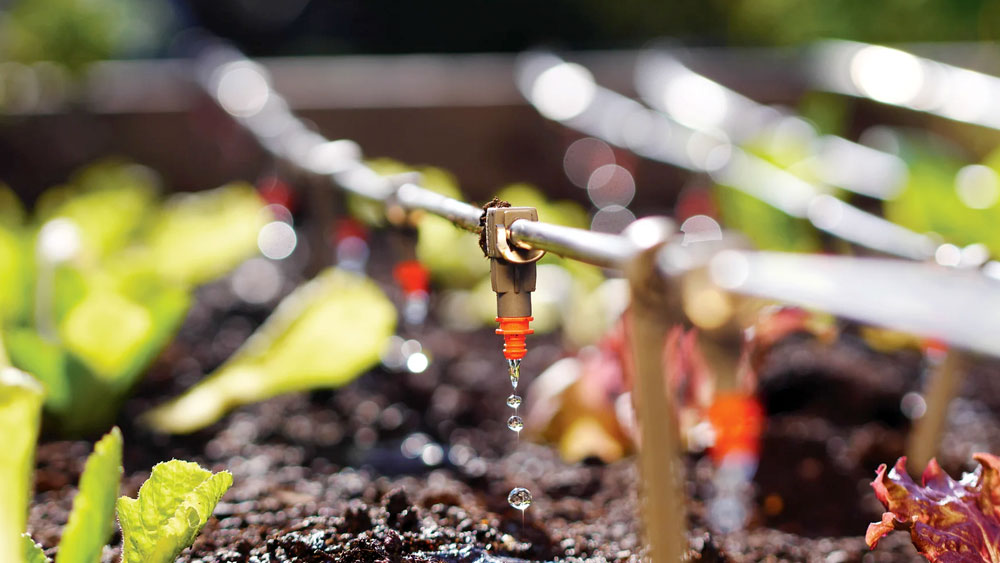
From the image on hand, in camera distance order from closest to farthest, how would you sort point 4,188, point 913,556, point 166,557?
point 166,557
point 913,556
point 4,188

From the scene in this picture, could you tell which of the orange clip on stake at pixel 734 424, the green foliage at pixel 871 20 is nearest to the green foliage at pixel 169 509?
the orange clip on stake at pixel 734 424

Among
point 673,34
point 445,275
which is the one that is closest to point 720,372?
point 445,275

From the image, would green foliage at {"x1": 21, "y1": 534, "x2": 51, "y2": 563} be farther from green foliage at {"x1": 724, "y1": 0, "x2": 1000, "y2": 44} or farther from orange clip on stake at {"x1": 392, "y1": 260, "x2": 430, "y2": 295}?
green foliage at {"x1": 724, "y1": 0, "x2": 1000, "y2": 44}

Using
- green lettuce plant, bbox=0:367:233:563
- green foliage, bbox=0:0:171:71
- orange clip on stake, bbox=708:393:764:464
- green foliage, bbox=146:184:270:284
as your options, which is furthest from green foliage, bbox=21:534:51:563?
green foliage, bbox=0:0:171:71

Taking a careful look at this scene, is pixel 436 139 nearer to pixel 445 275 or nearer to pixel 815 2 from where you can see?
pixel 445 275

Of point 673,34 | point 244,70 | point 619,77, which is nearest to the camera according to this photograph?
point 244,70

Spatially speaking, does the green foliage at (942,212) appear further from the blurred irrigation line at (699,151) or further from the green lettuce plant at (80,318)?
the green lettuce plant at (80,318)
